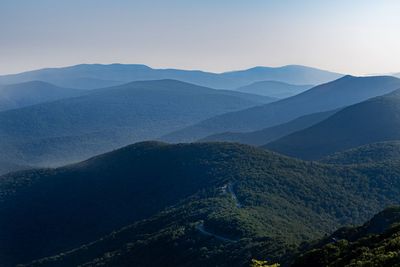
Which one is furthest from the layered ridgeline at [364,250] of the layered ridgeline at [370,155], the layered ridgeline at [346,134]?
the layered ridgeline at [346,134]

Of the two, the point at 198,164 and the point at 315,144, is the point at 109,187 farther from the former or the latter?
the point at 315,144

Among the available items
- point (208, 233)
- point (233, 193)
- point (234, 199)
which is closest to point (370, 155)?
point (233, 193)

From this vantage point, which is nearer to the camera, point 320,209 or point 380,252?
point 380,252

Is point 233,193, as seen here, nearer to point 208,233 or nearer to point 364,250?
point 208,233

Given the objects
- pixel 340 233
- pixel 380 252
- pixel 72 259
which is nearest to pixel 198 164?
pixel 72 259

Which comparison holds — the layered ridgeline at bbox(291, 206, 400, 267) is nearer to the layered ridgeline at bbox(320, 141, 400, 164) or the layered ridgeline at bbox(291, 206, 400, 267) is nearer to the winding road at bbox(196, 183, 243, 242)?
the winding road at bbox(196, 183, 243, 242)

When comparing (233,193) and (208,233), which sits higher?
(233,193)

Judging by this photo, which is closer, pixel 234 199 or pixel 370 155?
pixel 234 199

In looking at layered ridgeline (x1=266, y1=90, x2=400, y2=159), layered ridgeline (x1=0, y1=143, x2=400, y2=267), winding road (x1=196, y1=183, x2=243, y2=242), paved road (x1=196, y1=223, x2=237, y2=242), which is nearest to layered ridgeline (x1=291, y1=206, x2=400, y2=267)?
layered ridgeline (x1=0, y1=143, x2=400, y2=267)
